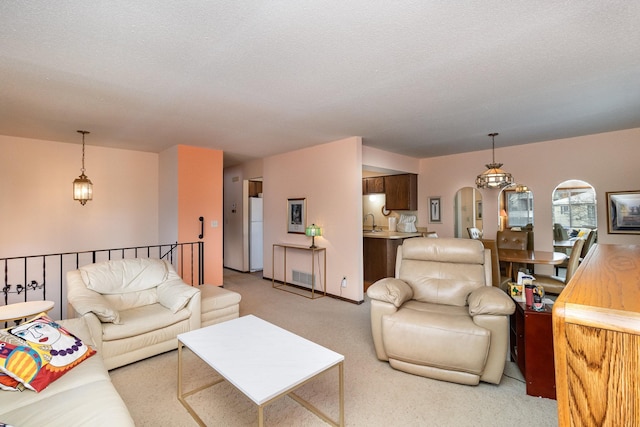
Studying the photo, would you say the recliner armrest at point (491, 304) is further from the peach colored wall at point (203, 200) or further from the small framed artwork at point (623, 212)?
the peach colored wall at point (203, 200)

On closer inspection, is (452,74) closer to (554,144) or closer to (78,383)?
(78,383)

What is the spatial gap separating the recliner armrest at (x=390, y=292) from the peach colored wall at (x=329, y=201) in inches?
72.6

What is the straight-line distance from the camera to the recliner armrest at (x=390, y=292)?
2533 millimetres

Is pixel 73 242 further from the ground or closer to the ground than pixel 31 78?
closer to the ground

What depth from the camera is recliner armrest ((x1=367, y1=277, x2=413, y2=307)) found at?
8.31 ft

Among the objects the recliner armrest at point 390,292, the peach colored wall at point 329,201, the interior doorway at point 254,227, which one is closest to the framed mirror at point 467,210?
the peach colored wall at point 329,201

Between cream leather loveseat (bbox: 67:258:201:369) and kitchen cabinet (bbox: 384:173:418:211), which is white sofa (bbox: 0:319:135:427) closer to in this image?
cream leather loveseat (bbox: 67:258:201:369)

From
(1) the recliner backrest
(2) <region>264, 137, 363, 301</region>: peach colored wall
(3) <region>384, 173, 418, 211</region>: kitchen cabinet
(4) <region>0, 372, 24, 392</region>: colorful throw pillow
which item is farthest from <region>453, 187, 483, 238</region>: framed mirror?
(4) <region>0, 372, 24, 392</region>: colorful throw pillow

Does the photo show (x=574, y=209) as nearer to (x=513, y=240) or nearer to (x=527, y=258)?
(x=513, y=240)

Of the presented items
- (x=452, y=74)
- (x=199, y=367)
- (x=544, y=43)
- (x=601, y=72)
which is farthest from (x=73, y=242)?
(x=601, y=72)

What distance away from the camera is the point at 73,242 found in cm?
483

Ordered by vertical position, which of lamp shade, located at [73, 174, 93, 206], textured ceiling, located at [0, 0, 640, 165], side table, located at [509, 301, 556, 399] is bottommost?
side table, located at [509, 301, 556, 399]

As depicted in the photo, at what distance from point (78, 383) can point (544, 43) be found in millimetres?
3579

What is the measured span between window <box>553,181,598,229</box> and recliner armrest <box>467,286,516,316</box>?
6051 millimetres
